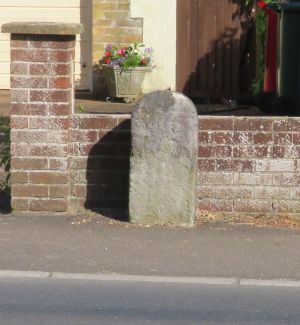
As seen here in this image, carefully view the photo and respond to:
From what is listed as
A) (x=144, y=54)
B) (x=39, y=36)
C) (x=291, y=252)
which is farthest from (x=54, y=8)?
(x=291, y=252)

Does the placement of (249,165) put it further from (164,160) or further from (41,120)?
(41,120)

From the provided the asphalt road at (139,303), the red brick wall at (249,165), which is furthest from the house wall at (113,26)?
the asphalt road at (139,303)

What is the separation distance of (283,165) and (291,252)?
1.08 metres

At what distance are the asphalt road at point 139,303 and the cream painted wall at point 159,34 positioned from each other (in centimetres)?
824

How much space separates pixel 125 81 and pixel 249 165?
6180 millimetres

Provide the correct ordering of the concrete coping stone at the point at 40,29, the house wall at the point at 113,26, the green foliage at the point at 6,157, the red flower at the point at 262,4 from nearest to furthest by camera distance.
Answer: the concrete coping stone at the point at 40,29
the green foliage at the point at 6,157
the red flower at the point at 262,4
the house wall at the point at 113,26

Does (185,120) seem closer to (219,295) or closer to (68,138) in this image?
(68,138)

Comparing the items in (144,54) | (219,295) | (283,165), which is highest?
(144,54)

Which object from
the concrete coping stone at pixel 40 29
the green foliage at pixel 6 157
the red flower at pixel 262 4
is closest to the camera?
the concrete coping stone at pixel 40 29

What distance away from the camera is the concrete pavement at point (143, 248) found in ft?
23.2

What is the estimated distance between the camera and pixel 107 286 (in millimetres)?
6742

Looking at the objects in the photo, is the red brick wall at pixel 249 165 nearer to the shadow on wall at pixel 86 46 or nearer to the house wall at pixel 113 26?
the house wall at pixel 113 26

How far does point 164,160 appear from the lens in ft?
26.5

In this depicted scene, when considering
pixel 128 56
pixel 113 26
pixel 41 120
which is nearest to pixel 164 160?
pixel 41 120
